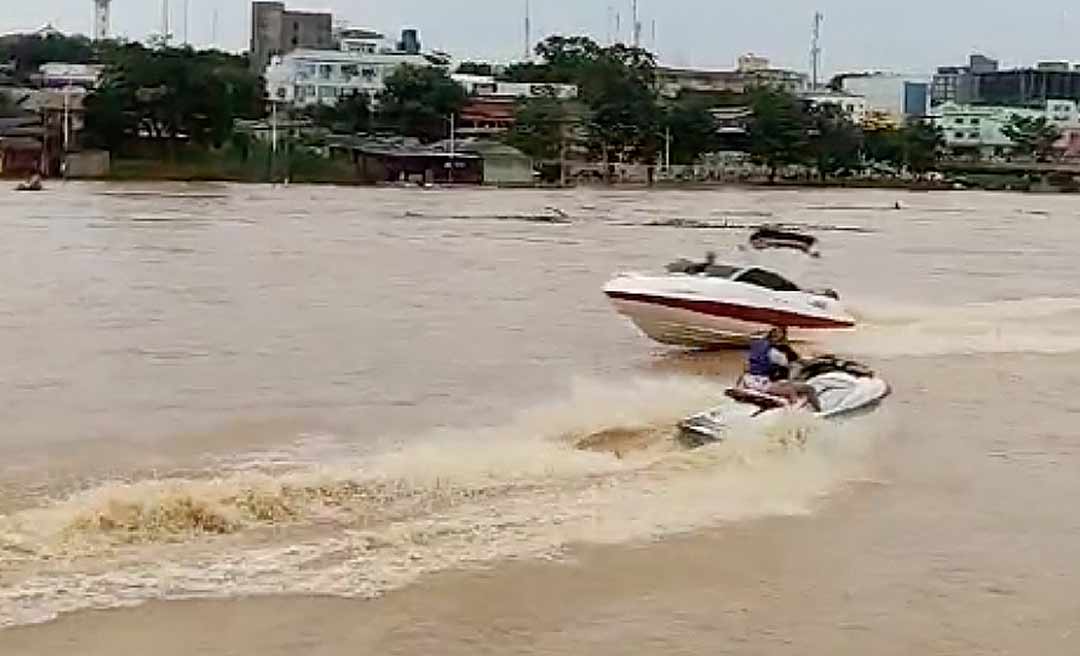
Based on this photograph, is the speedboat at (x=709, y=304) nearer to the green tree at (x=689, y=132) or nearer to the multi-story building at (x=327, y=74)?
the green tree at (x=689, y=132)

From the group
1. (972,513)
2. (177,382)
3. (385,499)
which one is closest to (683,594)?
(385,499)

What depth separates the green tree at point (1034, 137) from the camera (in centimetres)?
12069

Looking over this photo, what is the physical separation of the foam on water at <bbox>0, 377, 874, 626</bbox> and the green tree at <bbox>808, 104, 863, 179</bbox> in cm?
8556

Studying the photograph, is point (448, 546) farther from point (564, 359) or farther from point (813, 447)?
point (564, 359)

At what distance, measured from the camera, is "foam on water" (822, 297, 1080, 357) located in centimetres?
2291

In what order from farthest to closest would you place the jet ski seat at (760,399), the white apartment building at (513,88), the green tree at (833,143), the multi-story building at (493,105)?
the white apartment building at (513,88)
the green tree at (833,143)
the multi-story building at (493,105)
the jet ski seat at (760,399)

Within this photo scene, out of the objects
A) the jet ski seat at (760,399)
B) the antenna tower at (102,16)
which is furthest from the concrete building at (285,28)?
the jet ski seat at (760,399)

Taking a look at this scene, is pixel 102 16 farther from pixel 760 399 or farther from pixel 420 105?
pixel 760 399

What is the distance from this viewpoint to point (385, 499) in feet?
38.5

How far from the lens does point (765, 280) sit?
21.2 meters

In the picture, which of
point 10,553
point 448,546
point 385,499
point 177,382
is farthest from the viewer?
point 177,382

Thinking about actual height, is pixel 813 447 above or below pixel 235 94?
below

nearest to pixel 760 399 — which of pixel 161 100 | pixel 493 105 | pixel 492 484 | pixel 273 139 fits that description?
pixel 492 484

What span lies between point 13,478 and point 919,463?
729 centimetres
